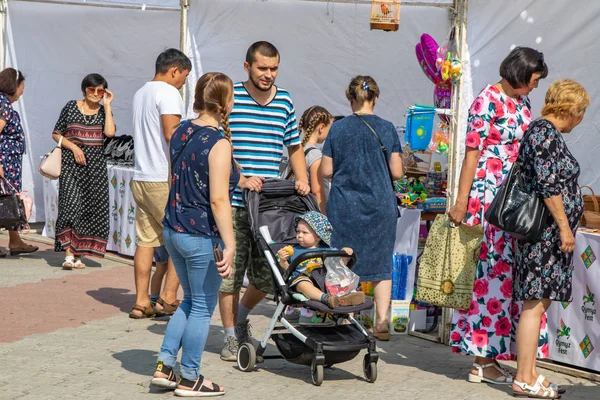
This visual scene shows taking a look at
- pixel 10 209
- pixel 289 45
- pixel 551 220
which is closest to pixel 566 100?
pixel 551 220

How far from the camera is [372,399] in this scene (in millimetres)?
5410

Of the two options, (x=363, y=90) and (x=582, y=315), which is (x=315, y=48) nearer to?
(x=363, y=90)

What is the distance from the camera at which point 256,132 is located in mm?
6121

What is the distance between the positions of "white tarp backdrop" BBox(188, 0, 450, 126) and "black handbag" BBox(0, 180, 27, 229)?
2.05 metres

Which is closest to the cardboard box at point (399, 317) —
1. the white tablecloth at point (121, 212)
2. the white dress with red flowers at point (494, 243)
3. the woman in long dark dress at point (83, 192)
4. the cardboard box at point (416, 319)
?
the cardboard box at point (416, 319)

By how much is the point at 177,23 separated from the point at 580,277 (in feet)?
19.3

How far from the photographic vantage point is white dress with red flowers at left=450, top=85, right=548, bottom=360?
18.5 feet

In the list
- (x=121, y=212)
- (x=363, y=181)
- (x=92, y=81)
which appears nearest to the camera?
(x=363, y=181)

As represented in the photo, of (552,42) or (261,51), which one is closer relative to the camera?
(261,51)

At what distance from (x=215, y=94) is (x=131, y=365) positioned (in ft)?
6.21

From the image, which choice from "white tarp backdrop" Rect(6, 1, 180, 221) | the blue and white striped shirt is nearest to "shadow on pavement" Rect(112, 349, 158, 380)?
the blue and white striped shirt

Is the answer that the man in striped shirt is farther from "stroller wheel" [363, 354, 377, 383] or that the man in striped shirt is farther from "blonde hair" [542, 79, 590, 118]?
"blonde hair" [542, 79, 590, 118]

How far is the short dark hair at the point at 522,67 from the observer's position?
18.2ft

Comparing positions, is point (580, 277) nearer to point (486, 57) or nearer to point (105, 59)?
point (486, 57)
